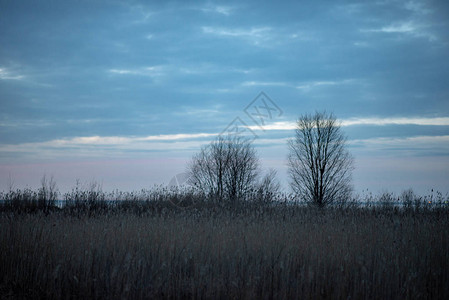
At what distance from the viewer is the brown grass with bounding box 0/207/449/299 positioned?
19.2 feet

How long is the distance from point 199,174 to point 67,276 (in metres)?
28.5

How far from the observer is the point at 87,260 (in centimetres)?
670

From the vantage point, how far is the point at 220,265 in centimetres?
718

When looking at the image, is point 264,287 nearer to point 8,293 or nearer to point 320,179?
point 8,293

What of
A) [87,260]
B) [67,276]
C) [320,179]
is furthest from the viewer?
[320,179]

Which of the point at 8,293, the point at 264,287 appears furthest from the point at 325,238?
the point at 8,293

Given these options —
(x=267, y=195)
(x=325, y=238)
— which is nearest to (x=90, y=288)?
(x=325, y=238)

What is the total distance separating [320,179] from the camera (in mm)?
30797

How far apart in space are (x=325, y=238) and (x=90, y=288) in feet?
18.6

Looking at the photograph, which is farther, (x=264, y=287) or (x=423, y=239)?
(x=423, y=239)

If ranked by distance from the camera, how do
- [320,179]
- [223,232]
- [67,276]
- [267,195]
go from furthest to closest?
[320,179]
[267,195]
[223,232]
[67,276]

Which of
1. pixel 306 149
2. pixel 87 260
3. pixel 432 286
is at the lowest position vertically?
pixel 432 286

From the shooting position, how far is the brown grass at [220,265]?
585 centimetres

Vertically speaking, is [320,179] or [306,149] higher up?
[306,149]
